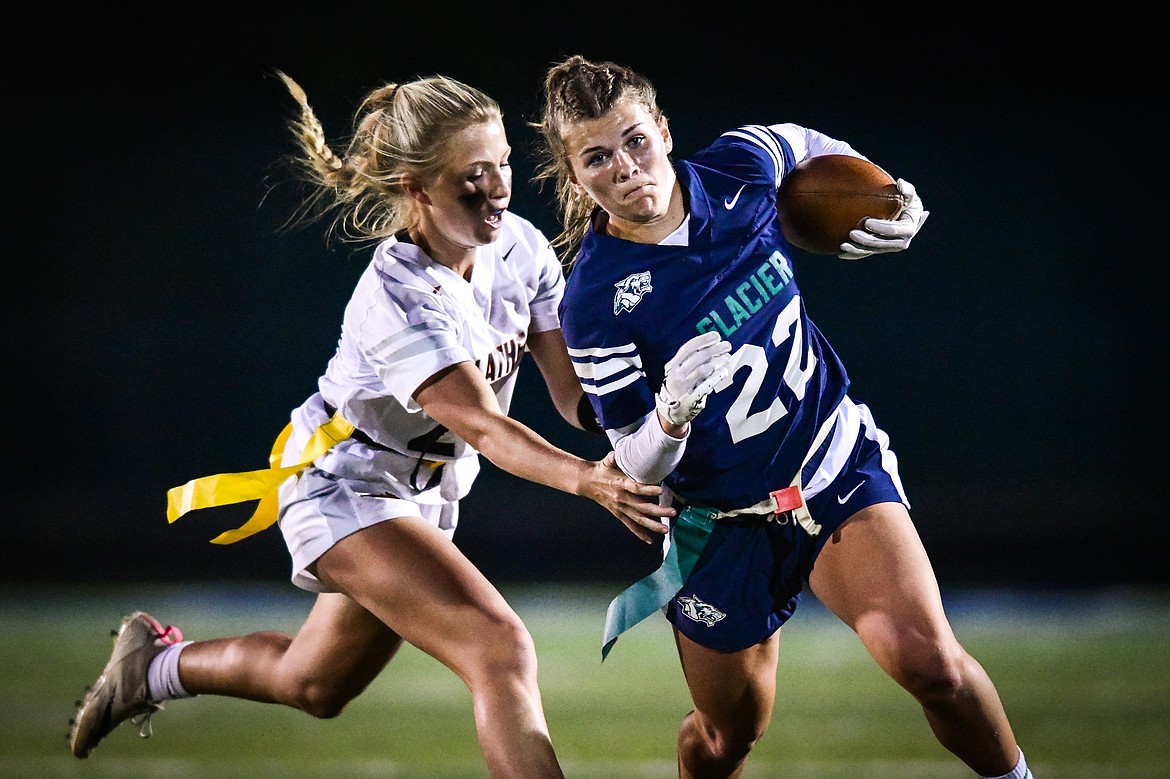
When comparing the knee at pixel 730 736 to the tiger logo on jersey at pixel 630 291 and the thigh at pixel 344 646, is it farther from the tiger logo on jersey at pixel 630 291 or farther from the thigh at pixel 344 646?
the tiger logo on jersey at pixel 630 291

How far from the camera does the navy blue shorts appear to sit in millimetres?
2438

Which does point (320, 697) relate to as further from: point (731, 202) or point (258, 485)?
point (731, 202)

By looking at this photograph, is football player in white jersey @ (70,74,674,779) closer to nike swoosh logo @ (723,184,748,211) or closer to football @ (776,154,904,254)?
nike swoosh logo @ (723,184,748,211)

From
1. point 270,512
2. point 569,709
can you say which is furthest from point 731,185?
point 569,709

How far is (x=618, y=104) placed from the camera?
2.40 m

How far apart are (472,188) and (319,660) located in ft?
3.61

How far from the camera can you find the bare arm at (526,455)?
2.04 m

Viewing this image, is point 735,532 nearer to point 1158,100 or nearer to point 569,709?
point 569,709

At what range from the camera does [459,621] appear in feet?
7.93

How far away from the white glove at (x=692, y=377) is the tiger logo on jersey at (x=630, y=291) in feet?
1.30

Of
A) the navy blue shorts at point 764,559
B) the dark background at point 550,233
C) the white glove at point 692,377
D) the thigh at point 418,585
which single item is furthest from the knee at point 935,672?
the dark background at point 550,233

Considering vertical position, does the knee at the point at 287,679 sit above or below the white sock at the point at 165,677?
above

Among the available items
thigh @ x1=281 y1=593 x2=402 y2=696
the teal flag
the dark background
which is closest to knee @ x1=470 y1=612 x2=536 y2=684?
the teal flag

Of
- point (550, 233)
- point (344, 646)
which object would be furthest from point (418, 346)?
point (550, 233)
